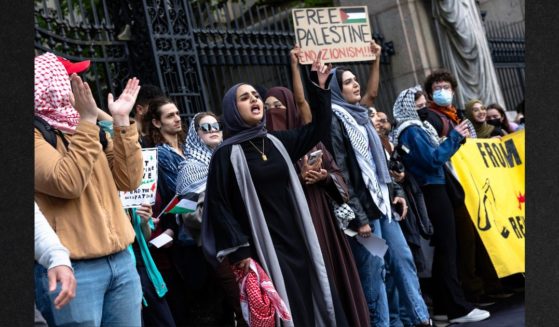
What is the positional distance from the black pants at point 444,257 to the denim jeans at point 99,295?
458 cm

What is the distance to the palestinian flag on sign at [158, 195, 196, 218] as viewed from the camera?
22.5ft

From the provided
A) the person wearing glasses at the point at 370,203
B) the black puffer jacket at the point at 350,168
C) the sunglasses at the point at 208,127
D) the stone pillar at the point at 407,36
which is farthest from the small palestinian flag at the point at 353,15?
the stone pillar at the point at 407,36

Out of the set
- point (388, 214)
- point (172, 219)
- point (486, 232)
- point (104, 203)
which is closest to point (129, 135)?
point (104, 203)

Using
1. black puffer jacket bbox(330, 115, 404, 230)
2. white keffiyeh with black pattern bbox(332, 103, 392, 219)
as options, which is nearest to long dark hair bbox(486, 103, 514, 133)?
white keffiyeh with black pattern bbox(332, 103, 392, 219)

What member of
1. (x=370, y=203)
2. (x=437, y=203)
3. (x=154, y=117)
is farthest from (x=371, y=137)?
(x=154, y=117)

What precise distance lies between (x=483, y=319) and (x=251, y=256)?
339cm

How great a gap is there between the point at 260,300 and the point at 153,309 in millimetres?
841

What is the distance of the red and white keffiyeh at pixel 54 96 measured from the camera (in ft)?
16.0

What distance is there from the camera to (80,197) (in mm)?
4895

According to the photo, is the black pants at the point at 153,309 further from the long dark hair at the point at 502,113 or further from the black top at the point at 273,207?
the long dark hair at the point at 502,113

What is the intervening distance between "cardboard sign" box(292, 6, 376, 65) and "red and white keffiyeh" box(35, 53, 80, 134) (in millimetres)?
3937

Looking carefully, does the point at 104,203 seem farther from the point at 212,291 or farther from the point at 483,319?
the point at 483,319

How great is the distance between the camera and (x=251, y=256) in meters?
6.41

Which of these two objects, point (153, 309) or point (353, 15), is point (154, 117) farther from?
point (353, 15)
